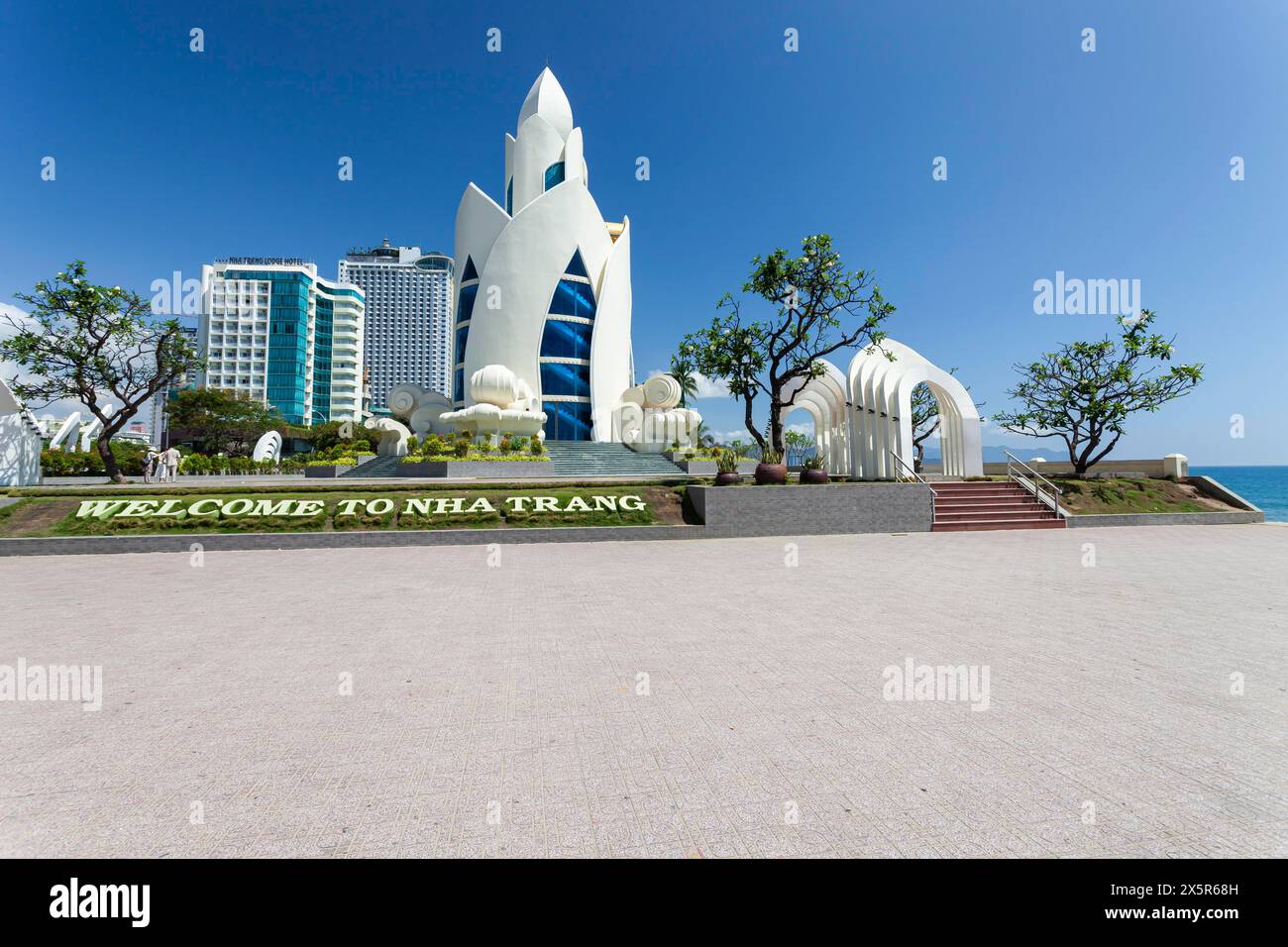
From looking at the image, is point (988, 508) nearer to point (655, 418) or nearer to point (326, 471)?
→ point (655, 418)

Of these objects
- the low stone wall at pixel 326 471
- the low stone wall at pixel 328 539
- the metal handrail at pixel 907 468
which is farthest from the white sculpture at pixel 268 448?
the metal handrail at pixel 907 468

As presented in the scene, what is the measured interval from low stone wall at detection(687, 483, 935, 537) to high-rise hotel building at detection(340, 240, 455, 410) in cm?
15800

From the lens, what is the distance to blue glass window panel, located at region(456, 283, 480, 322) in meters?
42.9

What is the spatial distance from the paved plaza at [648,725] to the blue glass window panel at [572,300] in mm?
36626

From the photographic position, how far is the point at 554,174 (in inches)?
1786

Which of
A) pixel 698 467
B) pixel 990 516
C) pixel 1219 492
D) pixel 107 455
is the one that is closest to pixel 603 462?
pixel 698 467

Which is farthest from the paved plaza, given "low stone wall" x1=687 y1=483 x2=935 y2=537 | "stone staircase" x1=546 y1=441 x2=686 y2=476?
"stone staircase" x1=546 y1=441 x2=686 y2=476

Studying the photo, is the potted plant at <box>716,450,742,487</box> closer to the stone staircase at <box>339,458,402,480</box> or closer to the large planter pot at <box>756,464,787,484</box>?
the large planter pot at <box>756,464,787,484</box>

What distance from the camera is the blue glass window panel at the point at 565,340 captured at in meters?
41.6

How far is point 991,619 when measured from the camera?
20.7ft

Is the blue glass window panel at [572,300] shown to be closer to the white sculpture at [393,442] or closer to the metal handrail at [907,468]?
the white sculpture at [393,442]

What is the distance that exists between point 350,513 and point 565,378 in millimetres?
29145
